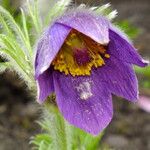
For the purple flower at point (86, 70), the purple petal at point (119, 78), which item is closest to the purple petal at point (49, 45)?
the purple flower at point (86, 70)

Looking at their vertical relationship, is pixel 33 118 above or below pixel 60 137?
below

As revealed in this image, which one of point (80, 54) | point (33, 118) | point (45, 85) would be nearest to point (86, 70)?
point (80, 54)

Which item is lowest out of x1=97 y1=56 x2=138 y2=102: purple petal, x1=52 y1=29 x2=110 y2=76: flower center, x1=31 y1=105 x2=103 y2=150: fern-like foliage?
x1=31 y1=105 x2=103 y2=150: fern-like foliage

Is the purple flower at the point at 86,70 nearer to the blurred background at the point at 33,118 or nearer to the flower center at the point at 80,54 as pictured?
the flower center at the point at 80,54

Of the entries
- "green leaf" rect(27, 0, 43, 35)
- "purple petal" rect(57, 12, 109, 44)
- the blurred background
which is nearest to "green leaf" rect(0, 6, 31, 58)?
"green leaf" rect(27, 0, 43, 35)

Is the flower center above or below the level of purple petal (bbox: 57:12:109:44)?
below

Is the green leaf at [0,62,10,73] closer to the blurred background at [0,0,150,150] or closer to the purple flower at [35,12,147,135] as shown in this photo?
the purple flower at [35,12,147,135]

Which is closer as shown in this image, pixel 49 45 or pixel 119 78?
pixel 49 45

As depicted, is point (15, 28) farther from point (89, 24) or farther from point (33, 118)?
point (33, 118)
